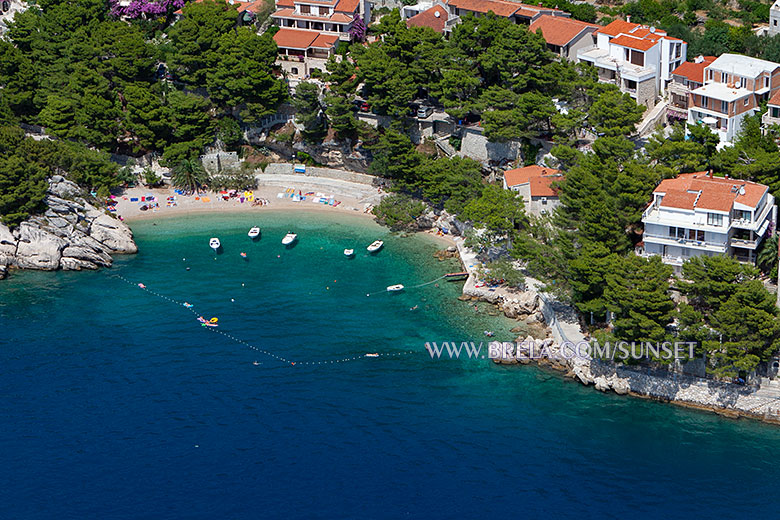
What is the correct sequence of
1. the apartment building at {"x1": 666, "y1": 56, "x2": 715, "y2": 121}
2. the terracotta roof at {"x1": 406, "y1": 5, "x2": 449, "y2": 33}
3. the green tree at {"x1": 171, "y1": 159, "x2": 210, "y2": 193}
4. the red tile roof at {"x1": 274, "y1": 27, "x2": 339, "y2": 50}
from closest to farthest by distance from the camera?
the apartment building at {"x1": 666, "y1": 56, "x2": 715, "y2": 121}
the green tree at {"x1": 171, "y1": 159, "x2": 210, "y2": 193}
the terracotta roof at {"x1": 406, "y1": 5, "x2": 449, "y2": 33}
the red tile roof at {"x1": 274, "y1": 27, "x2": 339, "y2": 50}

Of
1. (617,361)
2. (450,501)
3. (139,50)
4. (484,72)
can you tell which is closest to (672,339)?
(617,361)

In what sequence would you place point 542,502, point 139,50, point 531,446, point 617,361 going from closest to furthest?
point 542,502 → point 531,446 → point 617,361 → point 139,50

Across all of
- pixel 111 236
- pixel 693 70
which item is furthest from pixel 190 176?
pixel 693 70

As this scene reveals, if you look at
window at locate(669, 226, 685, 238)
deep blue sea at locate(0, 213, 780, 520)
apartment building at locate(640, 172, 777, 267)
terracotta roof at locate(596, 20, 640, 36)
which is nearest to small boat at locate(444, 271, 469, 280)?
deep blue sea at locate(0, 213, 780, 520)

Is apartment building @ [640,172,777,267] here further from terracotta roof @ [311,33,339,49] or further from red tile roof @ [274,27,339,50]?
red tile roof @ [274,27,339,50]

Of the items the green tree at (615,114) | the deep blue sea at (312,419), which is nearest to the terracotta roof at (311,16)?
the deep blue sea at (312,419)

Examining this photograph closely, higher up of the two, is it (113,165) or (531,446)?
(113,165)

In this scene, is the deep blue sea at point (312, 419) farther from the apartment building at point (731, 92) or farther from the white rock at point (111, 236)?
the apartment building at point (731, 92)

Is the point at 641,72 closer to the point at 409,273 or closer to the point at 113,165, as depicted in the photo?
the point at 409,273
